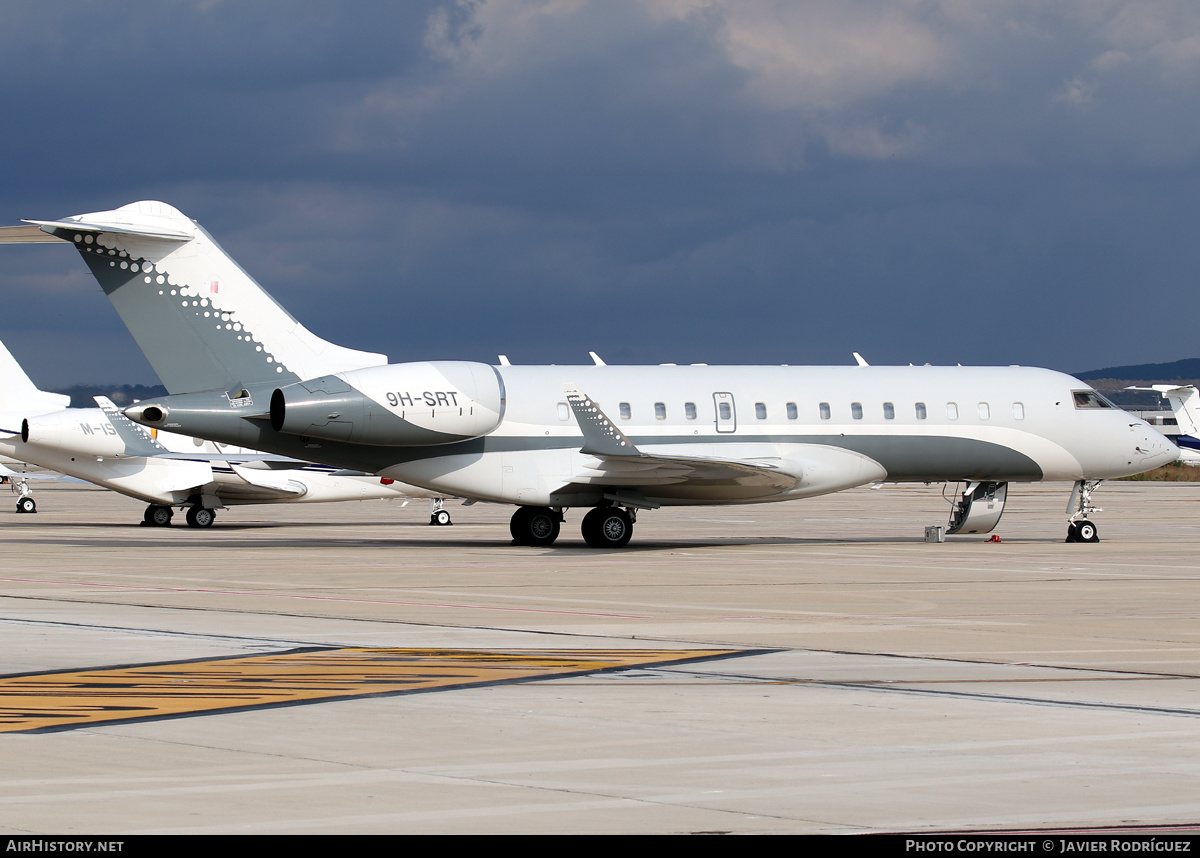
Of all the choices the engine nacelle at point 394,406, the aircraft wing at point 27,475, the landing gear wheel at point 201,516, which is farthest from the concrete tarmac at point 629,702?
the aircraft wing at point 27,475

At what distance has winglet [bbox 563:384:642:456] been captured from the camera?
27609 millimetres

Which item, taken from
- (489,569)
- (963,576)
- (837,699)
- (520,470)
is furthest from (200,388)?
(837,699)

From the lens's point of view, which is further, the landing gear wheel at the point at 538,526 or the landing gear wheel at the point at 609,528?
the landing gear wheel at the point at 538,526

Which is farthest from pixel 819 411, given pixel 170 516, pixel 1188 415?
pixel 1188 415

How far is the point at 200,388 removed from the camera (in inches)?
1128

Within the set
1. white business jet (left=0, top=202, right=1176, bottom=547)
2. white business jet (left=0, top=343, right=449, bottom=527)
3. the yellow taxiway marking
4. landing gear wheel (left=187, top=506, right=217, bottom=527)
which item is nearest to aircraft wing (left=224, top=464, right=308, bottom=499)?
white business jet (left=0, top=343, right=449, bottom=527)

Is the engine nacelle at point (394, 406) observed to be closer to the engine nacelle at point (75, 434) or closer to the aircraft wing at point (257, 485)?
the aircraft wing at point (257, 485)

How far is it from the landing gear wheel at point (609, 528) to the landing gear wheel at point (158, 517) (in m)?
16.9

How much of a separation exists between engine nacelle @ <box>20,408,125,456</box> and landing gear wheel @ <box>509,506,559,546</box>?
1441 cm

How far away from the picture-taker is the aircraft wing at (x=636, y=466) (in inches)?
1094

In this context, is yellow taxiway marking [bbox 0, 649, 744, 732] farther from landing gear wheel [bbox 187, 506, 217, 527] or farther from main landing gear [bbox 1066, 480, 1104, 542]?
landing gear wheel [bbox 187, 506, 217, 527]

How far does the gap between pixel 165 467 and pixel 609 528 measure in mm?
16262

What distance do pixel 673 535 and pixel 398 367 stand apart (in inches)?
405

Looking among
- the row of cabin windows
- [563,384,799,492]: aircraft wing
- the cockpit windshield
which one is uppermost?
the cockpit windshield
